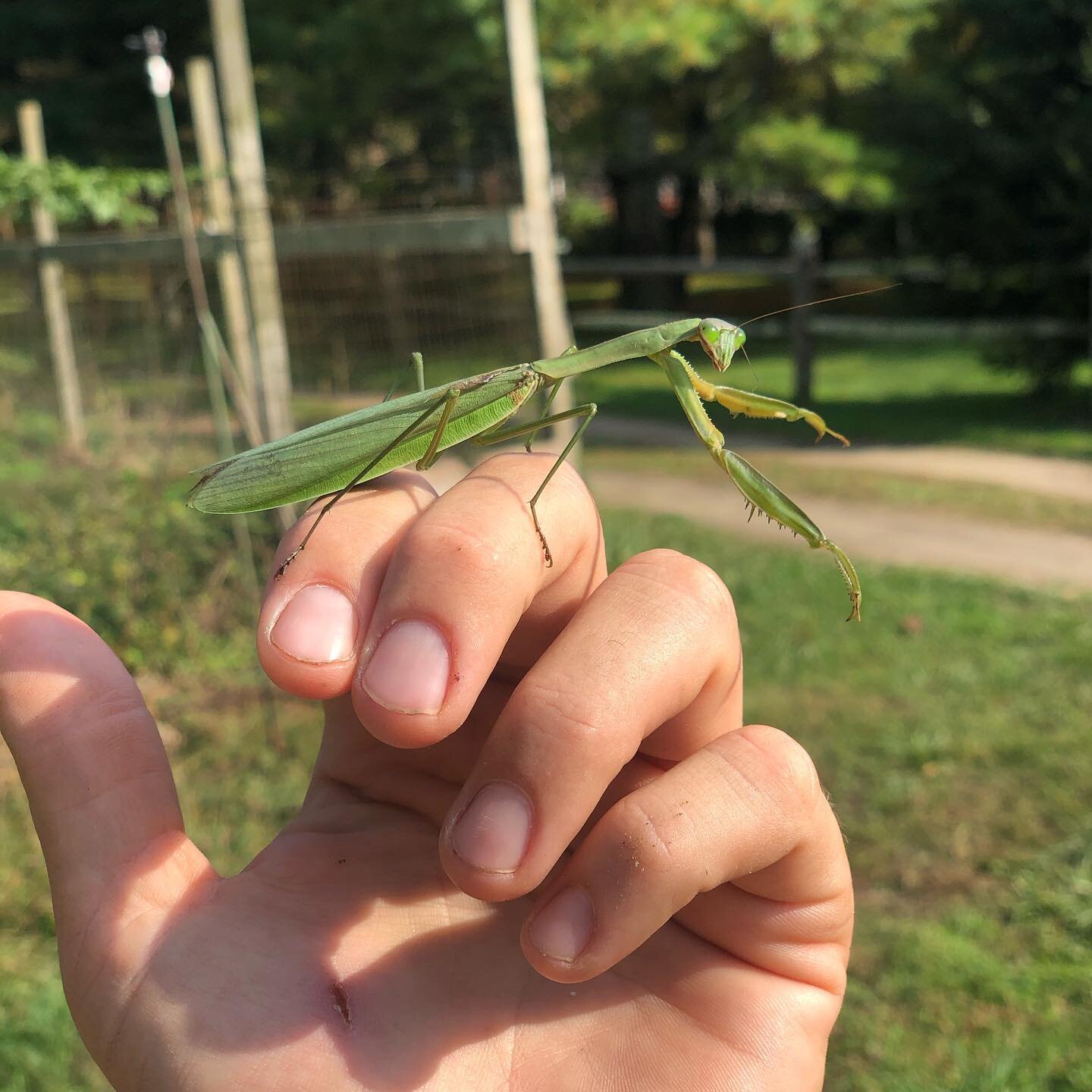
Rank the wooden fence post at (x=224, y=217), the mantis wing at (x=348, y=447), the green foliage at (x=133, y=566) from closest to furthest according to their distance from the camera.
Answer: the mantis wing at (x=348, y=447) < the green foliage at (x=133, y=566) < the wooden fence post at (x=224, y=217)

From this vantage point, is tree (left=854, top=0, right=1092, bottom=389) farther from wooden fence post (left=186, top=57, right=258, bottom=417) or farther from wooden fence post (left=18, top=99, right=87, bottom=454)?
wooden fence post (left=18, top=99, right=87, bottom=454)

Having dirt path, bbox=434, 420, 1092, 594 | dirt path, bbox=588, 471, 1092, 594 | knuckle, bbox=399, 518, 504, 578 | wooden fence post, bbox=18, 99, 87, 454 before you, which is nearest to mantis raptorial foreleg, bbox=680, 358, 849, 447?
knuckle, bbox=399, 518, 504, 578

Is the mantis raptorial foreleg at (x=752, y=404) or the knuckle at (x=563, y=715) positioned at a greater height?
the mantis raptorial foreleg at (x=752, y=404)

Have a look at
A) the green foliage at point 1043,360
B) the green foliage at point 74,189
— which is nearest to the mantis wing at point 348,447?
the green foliage at point 74,189

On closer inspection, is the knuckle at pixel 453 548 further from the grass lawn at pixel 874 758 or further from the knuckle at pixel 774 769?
the grass lawn at pixel 874 758

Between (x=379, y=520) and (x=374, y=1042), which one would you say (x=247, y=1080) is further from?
(x=379, y=520)
